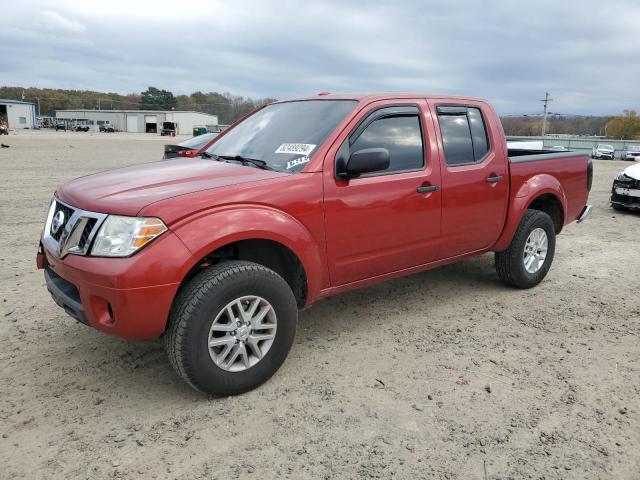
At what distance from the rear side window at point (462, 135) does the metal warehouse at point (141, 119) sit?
9250 cm

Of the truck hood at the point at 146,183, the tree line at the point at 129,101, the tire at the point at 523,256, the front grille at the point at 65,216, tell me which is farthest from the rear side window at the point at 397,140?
the tree line at the point at 129,101

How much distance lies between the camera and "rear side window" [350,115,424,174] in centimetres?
383

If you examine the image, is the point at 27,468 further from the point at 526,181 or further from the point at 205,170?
the point at 526,181

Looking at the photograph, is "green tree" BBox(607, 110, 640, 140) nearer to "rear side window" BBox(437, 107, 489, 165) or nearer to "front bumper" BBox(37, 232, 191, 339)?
"rear side window" BBox(437, 107, 489, 165)

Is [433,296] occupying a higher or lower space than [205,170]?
lower

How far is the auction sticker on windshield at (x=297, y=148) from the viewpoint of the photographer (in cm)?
359

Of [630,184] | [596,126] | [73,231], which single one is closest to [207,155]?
[73,231]

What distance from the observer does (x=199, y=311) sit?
287 centimetres

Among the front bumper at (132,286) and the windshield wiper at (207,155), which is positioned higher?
the windshield wiper at (207,155)

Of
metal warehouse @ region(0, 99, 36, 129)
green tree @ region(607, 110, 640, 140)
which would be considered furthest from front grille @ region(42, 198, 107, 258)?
green tree @ region(607, 110, 640, 140)

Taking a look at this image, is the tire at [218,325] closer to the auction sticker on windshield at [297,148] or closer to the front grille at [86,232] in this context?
the front grille at [86,232]

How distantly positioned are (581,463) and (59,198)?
344cm

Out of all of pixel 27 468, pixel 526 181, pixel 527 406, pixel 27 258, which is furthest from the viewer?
pixel 27 258

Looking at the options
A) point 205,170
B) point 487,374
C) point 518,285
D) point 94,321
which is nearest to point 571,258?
point 518,285
